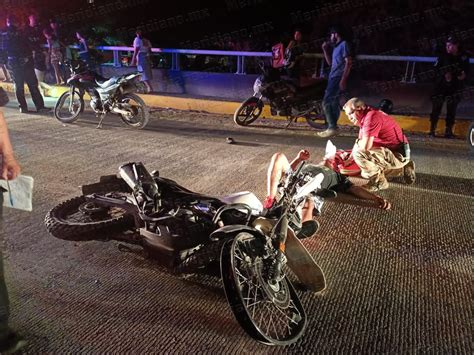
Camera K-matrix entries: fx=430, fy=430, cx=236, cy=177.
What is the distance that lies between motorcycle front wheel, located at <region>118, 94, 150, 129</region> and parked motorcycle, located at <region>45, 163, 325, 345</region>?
4862 mm

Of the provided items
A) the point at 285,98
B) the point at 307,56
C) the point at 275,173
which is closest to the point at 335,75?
the point at 285,98

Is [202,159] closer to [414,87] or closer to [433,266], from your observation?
[433,266]

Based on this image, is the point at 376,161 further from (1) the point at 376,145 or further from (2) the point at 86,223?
(2) the point at 86,223

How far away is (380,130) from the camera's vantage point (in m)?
5.45

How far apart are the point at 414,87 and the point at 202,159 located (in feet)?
19.9

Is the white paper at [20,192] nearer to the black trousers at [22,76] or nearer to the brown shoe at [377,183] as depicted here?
the brown shoe at [377,183]

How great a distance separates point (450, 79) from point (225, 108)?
5.21m

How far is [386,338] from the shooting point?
8.54 feet

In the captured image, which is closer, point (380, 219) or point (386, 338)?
point (386, 338)

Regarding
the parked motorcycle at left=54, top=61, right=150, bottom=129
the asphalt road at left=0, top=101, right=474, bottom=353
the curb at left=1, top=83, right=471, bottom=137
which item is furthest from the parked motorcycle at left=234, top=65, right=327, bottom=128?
the asphalt road at left=0, top=101, right=474, bottom=353

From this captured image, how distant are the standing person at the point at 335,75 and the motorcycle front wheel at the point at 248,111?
58.7 inches

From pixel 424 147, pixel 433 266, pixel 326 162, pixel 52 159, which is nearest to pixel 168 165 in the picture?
pixel 52 159

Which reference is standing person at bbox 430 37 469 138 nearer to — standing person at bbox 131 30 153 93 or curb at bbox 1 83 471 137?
curb at bbox 1 83 471 137

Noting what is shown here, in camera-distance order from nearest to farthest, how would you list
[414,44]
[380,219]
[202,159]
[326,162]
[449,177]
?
[380,219] < [326,162] < [449,177] < [202,159] < [414,44]
